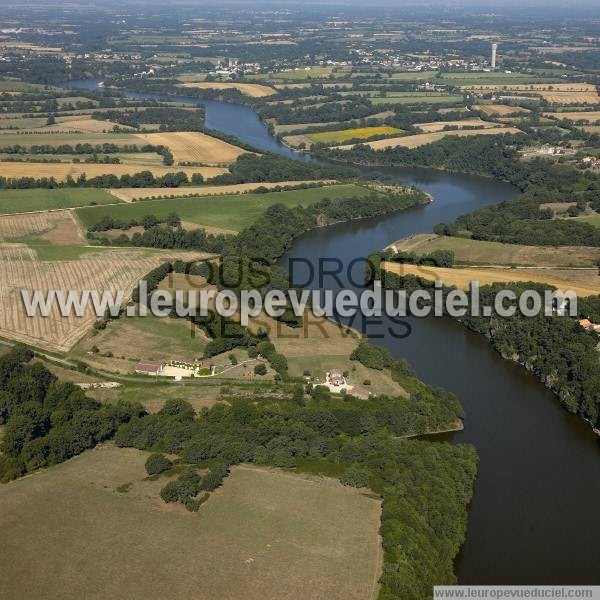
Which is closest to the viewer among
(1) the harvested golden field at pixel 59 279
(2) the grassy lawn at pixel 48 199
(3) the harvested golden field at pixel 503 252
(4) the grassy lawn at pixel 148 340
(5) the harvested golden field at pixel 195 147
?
(4) the grassy lawn at pixel 148 340

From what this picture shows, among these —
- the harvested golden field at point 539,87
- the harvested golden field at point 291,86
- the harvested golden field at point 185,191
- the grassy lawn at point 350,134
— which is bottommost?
the harvested golden field at point 185,191

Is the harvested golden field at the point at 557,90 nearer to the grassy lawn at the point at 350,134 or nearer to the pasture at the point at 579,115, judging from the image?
the pasture at the point at 579,115

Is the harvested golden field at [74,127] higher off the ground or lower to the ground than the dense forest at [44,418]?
higher

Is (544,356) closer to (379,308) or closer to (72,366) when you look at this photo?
(379,308)

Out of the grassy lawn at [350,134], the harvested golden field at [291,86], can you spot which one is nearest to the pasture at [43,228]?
the grassy lawn at [350,134]

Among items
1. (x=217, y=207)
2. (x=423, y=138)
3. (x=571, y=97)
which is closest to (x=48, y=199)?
(x=217, y=207)

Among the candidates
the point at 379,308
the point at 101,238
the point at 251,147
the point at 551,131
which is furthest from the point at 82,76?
the point at 379,308

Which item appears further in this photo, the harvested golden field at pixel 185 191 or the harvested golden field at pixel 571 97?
the harvested golden field at pixel 571 97

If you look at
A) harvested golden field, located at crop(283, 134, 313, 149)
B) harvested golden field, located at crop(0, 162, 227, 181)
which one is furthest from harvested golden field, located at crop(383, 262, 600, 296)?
harvested golden field, located at crop(283, 134, 313, 149)
